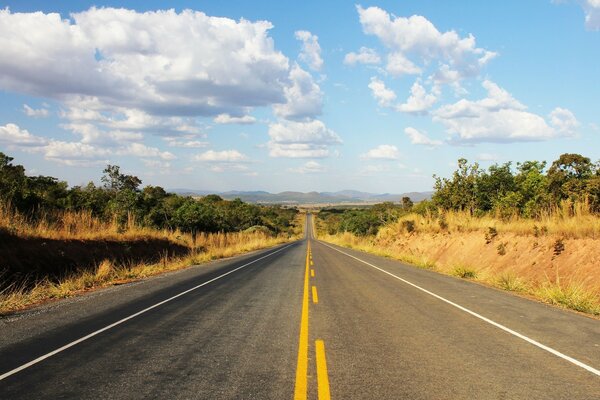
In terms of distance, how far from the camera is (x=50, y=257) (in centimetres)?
1372

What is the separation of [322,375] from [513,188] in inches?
1215

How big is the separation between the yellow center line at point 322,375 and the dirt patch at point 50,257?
9.00m

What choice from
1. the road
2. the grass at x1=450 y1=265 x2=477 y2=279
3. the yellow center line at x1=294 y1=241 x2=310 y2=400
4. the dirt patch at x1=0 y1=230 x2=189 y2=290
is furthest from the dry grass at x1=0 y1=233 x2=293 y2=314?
the grass at x1=450 y1=265 x2=477 y2=279

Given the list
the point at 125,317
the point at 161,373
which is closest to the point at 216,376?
the point at 161,373

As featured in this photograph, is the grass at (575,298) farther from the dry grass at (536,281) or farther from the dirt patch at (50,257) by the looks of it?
the dirt patch at (50,257)

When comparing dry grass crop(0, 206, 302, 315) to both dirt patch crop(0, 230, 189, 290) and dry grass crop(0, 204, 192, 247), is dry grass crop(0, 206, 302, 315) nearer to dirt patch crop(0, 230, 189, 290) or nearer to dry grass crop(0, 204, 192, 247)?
dry grass crop(0, 204, 192, 247)

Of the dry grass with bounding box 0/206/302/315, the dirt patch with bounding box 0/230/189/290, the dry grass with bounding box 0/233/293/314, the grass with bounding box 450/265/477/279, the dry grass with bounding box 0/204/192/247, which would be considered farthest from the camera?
the grass with bounding box 450/265/477/279

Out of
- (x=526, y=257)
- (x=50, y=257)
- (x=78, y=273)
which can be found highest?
(x=50, y=257)

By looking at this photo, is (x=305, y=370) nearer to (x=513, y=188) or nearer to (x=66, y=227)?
(x=66, y=227)

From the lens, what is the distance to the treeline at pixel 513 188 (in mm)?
23062

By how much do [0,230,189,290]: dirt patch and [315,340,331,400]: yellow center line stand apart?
900cm

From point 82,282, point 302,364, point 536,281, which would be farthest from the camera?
point 536,281

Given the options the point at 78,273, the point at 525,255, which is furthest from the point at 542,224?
the point at 78,273

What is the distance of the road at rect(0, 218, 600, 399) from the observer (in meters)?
4.56
